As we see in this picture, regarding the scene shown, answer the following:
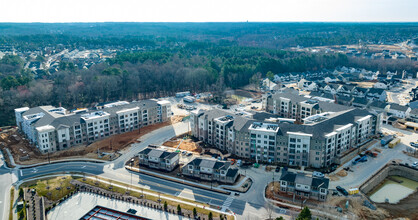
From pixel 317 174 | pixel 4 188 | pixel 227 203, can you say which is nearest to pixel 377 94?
pixel 317 174

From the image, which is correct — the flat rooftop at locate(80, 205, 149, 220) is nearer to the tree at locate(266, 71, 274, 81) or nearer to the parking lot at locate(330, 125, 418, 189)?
the parking lot at locate(330, 125, 418, 189)

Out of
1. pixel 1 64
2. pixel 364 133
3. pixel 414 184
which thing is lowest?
pixel 414 184

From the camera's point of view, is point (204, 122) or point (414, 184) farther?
point (204, 122)

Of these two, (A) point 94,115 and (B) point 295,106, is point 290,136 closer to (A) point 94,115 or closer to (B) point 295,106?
(B) point 295,106

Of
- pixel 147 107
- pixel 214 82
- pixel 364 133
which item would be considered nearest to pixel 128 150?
pixel 147 107

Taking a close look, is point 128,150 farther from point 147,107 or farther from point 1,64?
point 1,64

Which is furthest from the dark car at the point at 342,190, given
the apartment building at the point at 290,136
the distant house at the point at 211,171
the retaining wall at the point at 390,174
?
the distant house at the point at 211,171

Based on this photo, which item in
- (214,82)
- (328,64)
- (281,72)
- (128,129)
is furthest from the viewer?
(328,64)

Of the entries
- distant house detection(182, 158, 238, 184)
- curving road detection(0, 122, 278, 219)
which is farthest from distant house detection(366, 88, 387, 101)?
distant house detection(182, 158, 238, 184)
